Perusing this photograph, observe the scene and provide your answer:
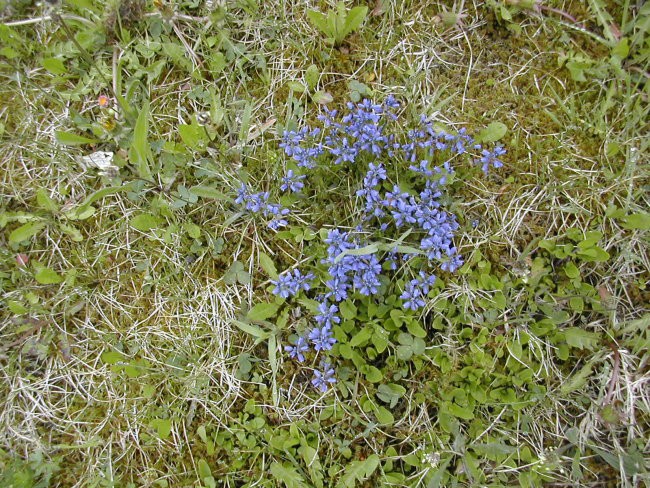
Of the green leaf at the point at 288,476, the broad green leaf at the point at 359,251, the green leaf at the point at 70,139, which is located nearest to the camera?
the broad green leaf at the point at 359,251

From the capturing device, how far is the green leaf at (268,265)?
2.61m

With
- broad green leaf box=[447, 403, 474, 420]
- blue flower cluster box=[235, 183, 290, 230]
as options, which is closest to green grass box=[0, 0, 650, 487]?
broad green leaf box=[447, 403, 474, 420]

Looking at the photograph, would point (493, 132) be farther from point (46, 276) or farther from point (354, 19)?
point (46, 276)

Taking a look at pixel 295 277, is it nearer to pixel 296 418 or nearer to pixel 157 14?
pixel 296 418

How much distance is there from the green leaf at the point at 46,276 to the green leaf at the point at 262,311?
117cm

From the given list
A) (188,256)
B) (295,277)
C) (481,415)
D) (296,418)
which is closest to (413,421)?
(481,415)

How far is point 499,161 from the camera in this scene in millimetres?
2592

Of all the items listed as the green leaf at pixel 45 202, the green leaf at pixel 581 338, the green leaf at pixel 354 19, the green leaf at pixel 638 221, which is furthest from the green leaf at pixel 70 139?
the green leaf at pixel 638 221

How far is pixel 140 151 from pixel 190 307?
887 mm

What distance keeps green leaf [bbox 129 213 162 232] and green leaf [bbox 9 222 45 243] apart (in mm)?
625

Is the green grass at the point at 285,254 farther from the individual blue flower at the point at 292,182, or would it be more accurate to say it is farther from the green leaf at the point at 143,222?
the individual blue flower at the point at 292,182

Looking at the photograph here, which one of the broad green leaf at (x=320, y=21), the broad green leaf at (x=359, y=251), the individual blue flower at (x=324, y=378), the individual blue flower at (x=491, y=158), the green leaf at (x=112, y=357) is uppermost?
the broad green leaf at (x=320, y=21)

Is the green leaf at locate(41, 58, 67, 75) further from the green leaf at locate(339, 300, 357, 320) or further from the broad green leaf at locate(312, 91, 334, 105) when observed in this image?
the green leaf at locate(339, 300, 357, 320)

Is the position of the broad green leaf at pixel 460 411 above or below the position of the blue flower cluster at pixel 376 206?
below
